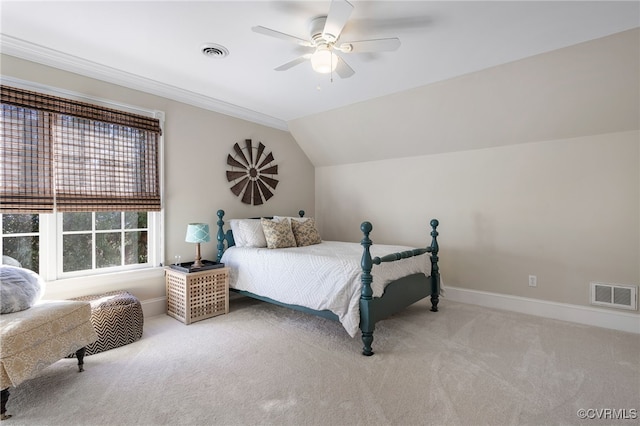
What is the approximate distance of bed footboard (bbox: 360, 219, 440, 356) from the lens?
8.23ft

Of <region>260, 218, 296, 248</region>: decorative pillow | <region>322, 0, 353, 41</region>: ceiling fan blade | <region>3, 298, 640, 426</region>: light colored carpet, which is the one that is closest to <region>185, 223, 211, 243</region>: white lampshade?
<region>260, 218, 296, 248</region>: decorative pillow

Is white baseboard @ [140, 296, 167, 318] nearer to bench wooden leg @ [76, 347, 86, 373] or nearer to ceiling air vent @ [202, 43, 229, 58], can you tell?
bench wooden leg @ [76, 347, 86, 373]

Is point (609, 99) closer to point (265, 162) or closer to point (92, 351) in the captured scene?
point (265, 162)

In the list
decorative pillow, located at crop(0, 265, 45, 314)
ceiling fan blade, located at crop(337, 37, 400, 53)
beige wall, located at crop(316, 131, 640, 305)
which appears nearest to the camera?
decorative pillow, located at crop(0, 265, 45, 314)

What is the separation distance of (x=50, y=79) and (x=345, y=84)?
270 cm

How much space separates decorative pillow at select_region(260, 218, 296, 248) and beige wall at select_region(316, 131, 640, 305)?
1.52 m

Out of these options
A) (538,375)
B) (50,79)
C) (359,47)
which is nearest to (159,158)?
(50,79)

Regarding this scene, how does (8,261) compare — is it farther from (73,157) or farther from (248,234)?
(248,234)

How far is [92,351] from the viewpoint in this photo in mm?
2512

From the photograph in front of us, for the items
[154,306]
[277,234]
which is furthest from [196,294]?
[277,234]

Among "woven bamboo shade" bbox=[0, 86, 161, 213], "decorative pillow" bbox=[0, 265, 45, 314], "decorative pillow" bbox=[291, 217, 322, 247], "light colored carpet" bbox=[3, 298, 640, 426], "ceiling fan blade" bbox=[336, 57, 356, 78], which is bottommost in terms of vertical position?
"light colored carpet" bbox=[3, 298, 640, 426]

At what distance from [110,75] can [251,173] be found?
6.14 feet

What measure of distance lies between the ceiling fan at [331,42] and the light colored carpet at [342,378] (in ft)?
7.29

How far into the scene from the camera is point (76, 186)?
114 inches
